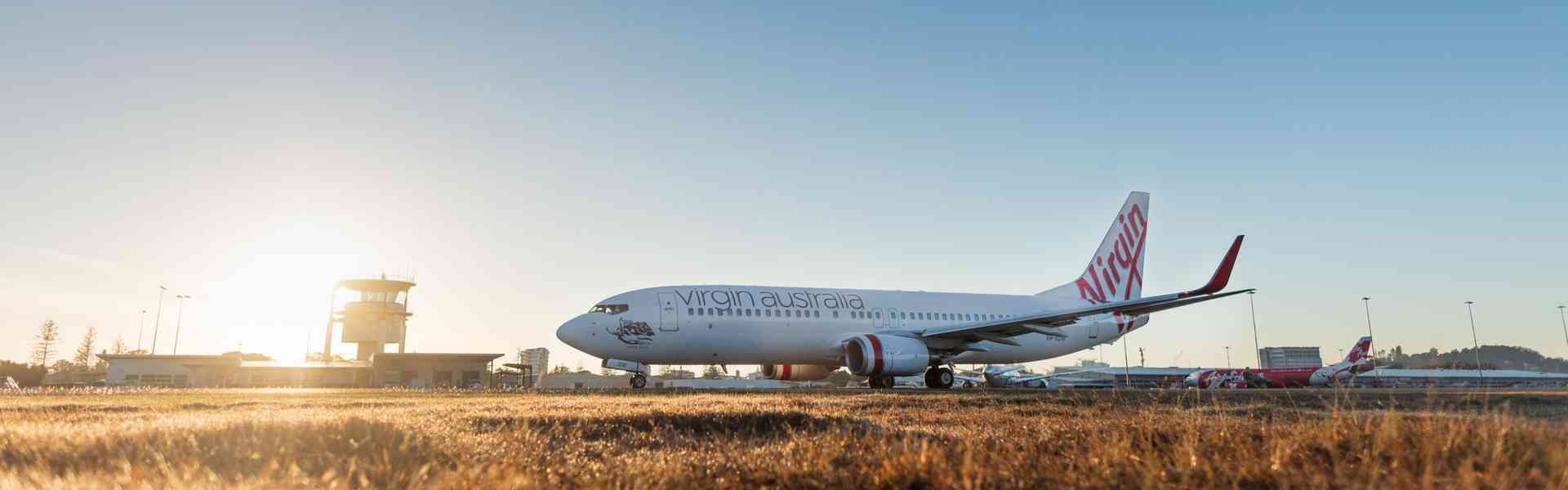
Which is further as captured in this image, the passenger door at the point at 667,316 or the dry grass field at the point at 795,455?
the passenger door at the point at 667,316

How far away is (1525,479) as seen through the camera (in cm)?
Result: 293

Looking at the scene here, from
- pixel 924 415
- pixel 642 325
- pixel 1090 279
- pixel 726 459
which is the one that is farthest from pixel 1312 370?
pixel 726 459

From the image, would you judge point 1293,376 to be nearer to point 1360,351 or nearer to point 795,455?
point 1360,351

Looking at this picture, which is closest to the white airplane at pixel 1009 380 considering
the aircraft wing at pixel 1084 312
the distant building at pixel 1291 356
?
the aircraft wing at pixel 1084 312

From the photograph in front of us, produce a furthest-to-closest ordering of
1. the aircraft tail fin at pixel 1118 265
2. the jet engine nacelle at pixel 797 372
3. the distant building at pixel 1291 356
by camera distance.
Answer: the distant building at pixel 1291 356 < the aircraft tail fin at pixel 1118 265 < the jet engine nacelle at pixel 797 372

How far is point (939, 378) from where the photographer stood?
28219 millimetres

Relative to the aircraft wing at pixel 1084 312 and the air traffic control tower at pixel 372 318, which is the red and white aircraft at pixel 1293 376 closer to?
the aircraft wing at pixel 1084 312

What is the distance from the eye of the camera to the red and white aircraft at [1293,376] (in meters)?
57.8

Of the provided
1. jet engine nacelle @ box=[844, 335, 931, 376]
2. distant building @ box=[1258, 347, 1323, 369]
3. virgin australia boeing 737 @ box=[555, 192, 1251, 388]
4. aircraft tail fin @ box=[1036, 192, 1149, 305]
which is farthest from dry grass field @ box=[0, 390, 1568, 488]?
distant building @ box=[1258, 347, 1323, 369]

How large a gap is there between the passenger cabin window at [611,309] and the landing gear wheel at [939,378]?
420 inches

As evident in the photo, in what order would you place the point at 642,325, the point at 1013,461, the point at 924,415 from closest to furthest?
the point at 1013,461 → the point at 924,415 → the point at 642,325

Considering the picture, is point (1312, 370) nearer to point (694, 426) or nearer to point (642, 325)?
point (642, 325)

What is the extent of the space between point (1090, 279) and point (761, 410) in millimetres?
31539

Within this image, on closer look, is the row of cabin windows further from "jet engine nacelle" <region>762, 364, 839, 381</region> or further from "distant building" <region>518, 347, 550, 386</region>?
"distant building" <region>518, 347, 550, 386</region>
